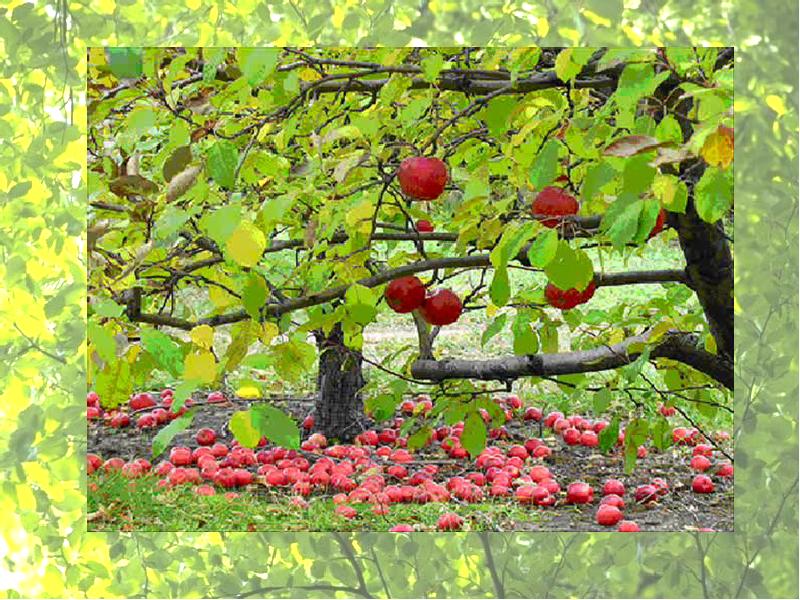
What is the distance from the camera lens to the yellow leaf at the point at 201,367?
1.47 meters

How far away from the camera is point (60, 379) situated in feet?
6.43

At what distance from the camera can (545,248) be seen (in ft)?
4.24

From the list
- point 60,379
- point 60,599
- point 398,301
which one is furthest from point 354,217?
point 60,599

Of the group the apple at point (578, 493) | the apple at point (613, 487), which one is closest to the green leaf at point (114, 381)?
the apple at point (578, 493)

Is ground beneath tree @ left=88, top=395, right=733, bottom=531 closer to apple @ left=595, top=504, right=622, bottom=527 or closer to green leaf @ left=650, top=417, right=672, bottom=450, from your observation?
apple @ left=595, top=504, right=622, bottom=527

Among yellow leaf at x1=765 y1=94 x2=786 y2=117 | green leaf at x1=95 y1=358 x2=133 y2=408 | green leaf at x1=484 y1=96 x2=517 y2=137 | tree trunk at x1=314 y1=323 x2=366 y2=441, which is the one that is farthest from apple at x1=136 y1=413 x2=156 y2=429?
yellow leaf at x1=765 y1=94 x2=786 y2=117

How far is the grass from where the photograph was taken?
2.54 meters

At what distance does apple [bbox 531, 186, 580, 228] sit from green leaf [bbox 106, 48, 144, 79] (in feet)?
2.28

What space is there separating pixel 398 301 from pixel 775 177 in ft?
2.41

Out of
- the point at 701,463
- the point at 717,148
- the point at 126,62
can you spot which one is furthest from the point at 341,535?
the point at 701,463

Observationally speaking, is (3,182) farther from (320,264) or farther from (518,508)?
(518,508)

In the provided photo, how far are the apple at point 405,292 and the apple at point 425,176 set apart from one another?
24 cm

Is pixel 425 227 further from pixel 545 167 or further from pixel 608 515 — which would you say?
pixel 545 167

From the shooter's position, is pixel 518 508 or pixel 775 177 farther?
pixel 518 508
